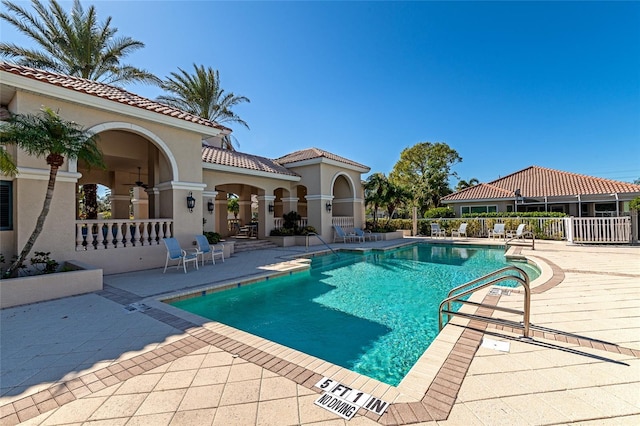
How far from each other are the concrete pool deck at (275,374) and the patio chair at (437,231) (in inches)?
631

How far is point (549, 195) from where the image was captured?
22.4 m

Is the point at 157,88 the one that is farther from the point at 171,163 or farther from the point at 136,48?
the point at 171,163

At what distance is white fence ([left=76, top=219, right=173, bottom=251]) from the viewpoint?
8508mm

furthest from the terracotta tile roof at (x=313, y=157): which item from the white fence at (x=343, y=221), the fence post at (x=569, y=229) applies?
the fence post at (x=569, y=229)

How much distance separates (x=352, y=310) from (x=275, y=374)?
3586 millimetres

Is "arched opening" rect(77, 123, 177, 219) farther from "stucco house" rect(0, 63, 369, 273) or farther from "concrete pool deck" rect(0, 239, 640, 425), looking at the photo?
"concrete pool deck" rect(0, 239, 640, 425)

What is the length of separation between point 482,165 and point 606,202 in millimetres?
24908

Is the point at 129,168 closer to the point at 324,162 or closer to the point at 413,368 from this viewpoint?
the point at 324,162

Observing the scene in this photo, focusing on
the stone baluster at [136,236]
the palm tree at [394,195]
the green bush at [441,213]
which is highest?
the palm tree at [394,195]

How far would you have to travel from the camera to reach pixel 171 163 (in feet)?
34.5

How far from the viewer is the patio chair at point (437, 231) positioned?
21.0 m

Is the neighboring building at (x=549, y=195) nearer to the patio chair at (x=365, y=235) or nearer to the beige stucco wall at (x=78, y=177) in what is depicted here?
the patio chair at (x=365, y=235)

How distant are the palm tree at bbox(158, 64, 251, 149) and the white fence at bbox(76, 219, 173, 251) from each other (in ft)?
43.7

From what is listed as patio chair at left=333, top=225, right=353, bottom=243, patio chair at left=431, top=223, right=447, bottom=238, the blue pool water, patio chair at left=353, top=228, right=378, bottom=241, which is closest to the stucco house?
patio chair at left=333, top=225, right=353, bottom=243
